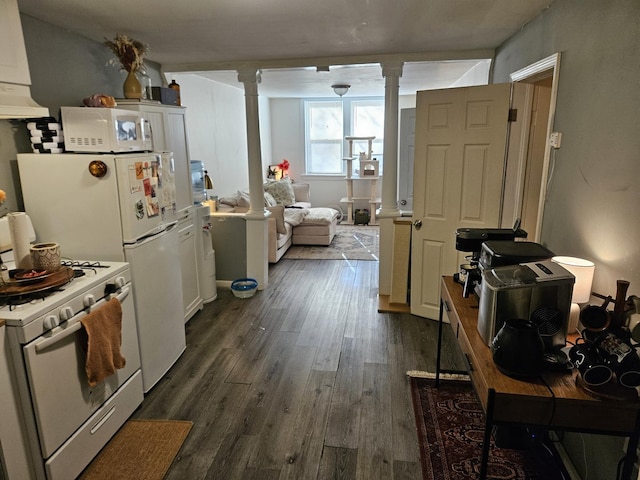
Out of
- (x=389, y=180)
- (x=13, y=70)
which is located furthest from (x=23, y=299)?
(x=389, y=180)

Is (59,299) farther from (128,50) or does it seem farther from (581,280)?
(581,280)

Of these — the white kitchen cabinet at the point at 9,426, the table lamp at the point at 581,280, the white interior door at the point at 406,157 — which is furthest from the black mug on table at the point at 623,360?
the white interior door at the point at 406,157

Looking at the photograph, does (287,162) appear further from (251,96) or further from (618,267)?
(618,267)

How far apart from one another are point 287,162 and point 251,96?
4.13m

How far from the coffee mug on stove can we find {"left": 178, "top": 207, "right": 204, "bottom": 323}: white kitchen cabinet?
137cm

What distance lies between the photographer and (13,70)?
204 centimetres

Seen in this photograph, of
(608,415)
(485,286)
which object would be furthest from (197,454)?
(608,415)

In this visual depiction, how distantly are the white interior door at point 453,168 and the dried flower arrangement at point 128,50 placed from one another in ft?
7.06

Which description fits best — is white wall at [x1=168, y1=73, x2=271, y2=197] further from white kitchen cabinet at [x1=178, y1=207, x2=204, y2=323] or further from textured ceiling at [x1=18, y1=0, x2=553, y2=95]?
white kitchen cabinet at [x1=178, y1=207, x2=204, y2=323]

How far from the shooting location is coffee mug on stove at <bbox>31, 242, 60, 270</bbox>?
2109mm

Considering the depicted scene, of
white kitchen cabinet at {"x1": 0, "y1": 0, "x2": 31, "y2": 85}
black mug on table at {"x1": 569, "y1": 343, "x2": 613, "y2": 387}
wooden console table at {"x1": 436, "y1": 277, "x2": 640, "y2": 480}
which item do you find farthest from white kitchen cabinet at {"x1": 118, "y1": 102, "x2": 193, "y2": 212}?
black mug on table at {"x1": 569, "y1": 343, "x2": 613, "y2": 387}

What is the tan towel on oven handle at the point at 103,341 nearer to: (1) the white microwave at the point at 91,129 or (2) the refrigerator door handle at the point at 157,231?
(2) the refrigerator door handle at the point at 157,231

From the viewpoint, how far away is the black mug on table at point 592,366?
1331 millimetres

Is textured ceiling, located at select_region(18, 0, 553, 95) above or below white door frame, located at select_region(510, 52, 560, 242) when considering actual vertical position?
above
